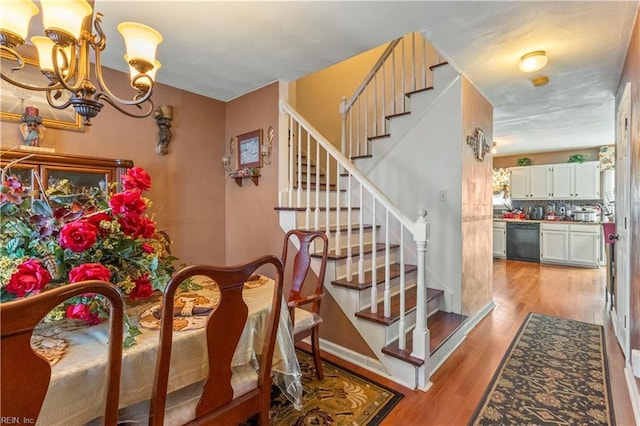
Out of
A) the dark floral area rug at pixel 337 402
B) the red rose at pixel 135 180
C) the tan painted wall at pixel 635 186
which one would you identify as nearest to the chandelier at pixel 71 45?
the red rose at pixel 135 180

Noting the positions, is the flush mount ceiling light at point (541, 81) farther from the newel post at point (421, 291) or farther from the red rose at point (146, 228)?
the red rose at point (146, 228)

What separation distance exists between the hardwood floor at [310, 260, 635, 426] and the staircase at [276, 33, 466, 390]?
114mm

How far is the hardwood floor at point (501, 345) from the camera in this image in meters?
1.78

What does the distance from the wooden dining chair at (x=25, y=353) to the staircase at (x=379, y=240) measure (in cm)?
156

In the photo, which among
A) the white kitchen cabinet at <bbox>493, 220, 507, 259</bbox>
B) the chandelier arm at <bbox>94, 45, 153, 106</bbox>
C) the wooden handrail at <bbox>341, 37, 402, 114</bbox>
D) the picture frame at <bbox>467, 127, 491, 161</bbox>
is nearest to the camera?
the chandelier arm at <bbox>94, 45, 153, 106</bbox>

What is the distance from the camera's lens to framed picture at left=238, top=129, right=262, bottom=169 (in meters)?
3.05

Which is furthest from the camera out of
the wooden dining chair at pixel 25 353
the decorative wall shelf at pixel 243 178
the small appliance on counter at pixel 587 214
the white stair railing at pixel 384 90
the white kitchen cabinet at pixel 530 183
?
the white kitchen cabinet at pixel 530 183

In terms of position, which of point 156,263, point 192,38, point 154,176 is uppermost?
point 192,38

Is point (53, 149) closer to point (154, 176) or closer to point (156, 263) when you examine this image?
point (154, 176)

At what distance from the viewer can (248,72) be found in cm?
270

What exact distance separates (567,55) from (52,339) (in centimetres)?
367

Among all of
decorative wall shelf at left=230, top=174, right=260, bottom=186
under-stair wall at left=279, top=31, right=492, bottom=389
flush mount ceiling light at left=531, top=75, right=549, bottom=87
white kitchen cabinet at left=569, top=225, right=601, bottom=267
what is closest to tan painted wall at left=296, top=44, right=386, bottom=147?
under-stair wall at left=279, top=31, right=492, bottom=389

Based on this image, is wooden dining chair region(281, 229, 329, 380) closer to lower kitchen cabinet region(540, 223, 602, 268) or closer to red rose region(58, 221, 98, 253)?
red rose region(58, 221, 98, 253)

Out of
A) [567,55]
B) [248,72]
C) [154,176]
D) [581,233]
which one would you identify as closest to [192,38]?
[248,72]
